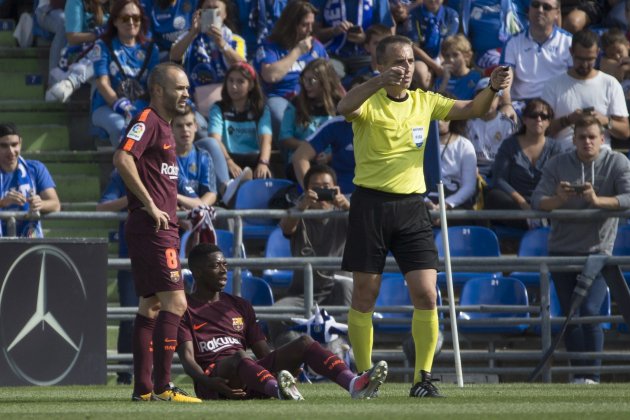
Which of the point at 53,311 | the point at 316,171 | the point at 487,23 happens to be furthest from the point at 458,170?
the point at 53,311

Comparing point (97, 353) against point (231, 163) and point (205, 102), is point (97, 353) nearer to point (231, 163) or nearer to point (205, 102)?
A: point (231, 163)

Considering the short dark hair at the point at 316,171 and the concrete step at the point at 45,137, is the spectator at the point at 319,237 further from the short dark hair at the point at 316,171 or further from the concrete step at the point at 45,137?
the concrete step at the point at 45,137

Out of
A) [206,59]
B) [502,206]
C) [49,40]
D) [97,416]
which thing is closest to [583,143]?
[502,206]

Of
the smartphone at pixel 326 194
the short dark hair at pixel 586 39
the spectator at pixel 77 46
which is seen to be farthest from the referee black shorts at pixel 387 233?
the spectator at pixel 77 46

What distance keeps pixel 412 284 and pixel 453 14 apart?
7590 mm

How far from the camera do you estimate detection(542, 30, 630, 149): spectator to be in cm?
1327

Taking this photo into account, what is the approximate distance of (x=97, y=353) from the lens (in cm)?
1005

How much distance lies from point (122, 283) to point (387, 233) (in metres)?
4.32

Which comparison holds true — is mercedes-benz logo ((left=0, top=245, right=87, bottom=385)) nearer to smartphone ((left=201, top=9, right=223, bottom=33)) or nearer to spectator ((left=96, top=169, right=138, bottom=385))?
spectator ((left=96, top=169, right=138, bottom=385))

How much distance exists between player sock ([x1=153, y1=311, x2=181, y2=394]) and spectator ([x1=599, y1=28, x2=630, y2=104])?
7.24 metres

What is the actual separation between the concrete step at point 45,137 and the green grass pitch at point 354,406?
5698 millimetres

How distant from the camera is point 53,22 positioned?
51.5ft

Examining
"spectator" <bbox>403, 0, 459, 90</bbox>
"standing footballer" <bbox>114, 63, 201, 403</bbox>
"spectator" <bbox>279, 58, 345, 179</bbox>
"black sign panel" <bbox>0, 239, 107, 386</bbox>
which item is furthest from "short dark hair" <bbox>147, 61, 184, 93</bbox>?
"spectator" <bbox>403, 0, 459, 90</bbox>

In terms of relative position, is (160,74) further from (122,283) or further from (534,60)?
(534,60)
